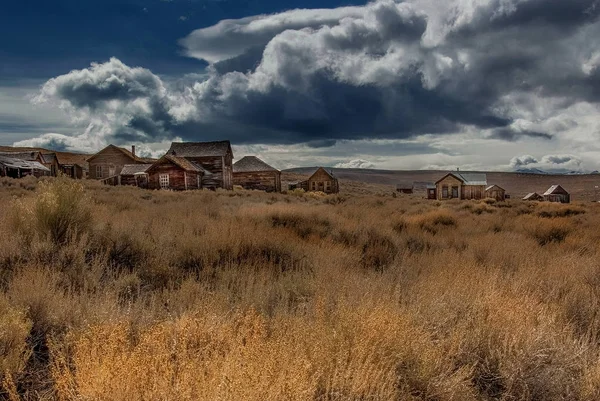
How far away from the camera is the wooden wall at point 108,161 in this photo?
54750 mm

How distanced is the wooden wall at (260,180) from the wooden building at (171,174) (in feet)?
31.8

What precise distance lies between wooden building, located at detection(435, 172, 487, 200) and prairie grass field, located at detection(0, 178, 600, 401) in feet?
173

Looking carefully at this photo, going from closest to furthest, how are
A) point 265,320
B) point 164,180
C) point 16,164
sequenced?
1. point 265,320
2. point 164,180
3. point 16,164

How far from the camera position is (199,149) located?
45594 mm

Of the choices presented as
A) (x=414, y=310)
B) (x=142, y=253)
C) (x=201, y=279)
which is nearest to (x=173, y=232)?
(x=142, y=253)

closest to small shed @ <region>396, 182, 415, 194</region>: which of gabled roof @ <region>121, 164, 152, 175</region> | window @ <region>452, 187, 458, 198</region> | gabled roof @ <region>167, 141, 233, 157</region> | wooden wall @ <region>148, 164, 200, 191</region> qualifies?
window @ <region>452, 187, 458, 198</region>

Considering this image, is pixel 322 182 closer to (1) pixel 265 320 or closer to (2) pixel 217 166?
(2) pixel 217 166

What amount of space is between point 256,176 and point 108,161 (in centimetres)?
1989

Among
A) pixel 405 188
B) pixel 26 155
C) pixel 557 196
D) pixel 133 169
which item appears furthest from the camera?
pixel 405 188

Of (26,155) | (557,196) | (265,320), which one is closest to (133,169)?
(26,155)

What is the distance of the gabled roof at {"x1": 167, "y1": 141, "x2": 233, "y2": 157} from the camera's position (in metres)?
44.8

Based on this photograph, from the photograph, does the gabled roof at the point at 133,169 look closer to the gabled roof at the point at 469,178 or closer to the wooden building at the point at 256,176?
the wooden building at the point at 256,176

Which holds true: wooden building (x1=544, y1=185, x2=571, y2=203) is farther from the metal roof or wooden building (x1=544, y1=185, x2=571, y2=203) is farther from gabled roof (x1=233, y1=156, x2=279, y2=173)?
the metal roof

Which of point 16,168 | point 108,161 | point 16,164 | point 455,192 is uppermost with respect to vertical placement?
point 108,161
